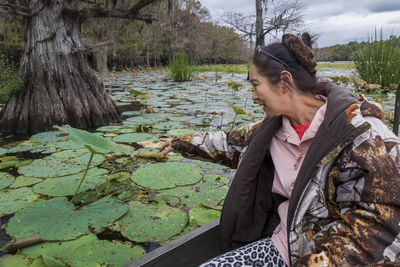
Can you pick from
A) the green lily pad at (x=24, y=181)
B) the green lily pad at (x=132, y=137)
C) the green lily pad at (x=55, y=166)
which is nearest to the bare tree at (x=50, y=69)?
the green lily pad at (x=132, y=137)

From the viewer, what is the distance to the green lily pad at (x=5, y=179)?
7.16 feet

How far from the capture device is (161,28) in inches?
843

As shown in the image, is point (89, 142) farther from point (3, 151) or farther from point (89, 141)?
point (3, 151)

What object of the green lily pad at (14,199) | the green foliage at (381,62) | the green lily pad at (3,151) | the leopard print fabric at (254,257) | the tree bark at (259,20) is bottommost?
Answer: the green lily pad at (14,199)


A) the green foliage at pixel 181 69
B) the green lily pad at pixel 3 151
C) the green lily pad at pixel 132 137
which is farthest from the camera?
the green foliage at pixel 181 69

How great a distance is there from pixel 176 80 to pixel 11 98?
6965mm

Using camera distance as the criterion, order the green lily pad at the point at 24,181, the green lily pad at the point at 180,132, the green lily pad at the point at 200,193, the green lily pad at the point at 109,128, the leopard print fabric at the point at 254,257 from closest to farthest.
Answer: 1. the leopard print fabric at the point at 254,257
2. the green lily pad at the point at 200,193
3. the green lily pad at the point at 24,181
4. the green lily pad at the point at 180,132
5. the green lily pad at the point at 109,128

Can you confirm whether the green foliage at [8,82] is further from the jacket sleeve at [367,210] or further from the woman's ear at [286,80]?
the jacket sleeve at [367,210]

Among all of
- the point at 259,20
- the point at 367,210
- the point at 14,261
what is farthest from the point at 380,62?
the point at 14,261

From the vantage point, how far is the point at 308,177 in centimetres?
85

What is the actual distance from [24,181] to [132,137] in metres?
1.38

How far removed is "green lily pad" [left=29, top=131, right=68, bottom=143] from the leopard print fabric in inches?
115

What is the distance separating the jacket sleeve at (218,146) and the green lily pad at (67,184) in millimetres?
1019

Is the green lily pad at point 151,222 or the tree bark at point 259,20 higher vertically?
the tree bark at point 259,20
